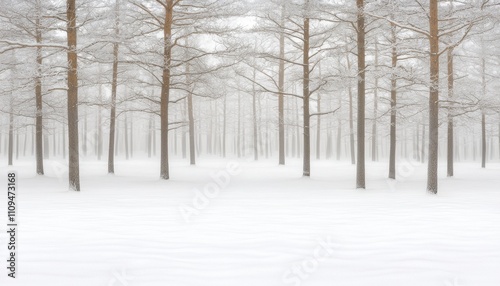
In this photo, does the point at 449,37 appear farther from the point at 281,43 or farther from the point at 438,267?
the point at 438,267

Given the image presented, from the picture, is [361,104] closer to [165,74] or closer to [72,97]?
[165,74]

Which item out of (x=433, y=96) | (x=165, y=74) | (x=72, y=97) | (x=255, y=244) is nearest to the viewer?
(x=255, y=244)

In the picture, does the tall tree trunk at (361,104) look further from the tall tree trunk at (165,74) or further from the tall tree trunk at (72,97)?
the tall tree trunk at (72,97)

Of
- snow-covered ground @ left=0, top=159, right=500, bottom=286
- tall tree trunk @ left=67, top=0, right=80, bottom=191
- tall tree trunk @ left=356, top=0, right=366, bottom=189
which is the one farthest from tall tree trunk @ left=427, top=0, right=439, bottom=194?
tall tree trunk @ left=67, top=0, right=80, bottom=191

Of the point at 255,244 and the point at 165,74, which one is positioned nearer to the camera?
the point at 255,244

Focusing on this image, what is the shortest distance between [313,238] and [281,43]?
17.9 meters

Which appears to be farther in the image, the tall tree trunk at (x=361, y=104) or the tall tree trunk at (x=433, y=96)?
the tall tree trunk at (x=361, y=104)

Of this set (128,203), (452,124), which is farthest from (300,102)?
(128,203)

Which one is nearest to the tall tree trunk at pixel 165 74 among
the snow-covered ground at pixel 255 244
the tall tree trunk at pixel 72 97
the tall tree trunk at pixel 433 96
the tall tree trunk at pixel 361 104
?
the tall tree trunk at pixel 72 97

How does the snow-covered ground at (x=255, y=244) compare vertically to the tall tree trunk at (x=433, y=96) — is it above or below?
below

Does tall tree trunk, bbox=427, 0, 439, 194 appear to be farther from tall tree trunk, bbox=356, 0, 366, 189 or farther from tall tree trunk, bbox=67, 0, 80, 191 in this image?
tall tree trunk, bbox=67, 0, 80, 191

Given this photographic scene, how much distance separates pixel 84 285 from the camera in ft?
12.1

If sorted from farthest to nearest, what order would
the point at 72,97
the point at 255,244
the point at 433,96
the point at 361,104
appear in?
the point at 361,104
the point at 72,97
the point at 433,96
the point at 255,244

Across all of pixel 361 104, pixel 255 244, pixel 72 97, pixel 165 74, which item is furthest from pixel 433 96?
pixel 72 97
